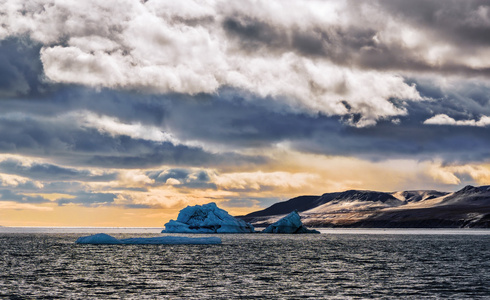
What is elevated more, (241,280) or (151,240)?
(151,240)

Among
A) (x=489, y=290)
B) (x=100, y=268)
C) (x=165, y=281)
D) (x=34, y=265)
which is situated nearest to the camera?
(x=489, y=290)

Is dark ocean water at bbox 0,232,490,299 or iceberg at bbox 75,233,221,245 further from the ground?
iceberg at bbox 75,233,221,245

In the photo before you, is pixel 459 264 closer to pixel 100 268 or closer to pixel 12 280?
pixel 100 268

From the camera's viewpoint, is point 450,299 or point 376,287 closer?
point 450,299

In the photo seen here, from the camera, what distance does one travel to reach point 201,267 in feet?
215

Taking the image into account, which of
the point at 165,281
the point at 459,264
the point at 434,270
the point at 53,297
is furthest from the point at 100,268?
the point at 459,264

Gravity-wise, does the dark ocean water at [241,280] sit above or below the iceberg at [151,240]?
below

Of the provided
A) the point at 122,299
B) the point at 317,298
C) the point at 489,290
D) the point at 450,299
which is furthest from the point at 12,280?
the point at 489,290

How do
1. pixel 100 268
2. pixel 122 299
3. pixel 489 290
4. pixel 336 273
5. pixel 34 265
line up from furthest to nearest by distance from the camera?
1. pixel 34 265
2. pixel 100 268
3. pixel 336 273
4. pixel 489 290
5. pixel 122 299

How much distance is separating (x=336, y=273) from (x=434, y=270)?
460 inches

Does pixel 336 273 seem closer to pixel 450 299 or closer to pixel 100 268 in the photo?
pixel 450 299

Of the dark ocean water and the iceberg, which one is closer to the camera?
the dark ocean water

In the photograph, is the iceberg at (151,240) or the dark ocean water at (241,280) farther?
the iceberg at (151,240)

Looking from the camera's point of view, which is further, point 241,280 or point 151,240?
point 151,240
